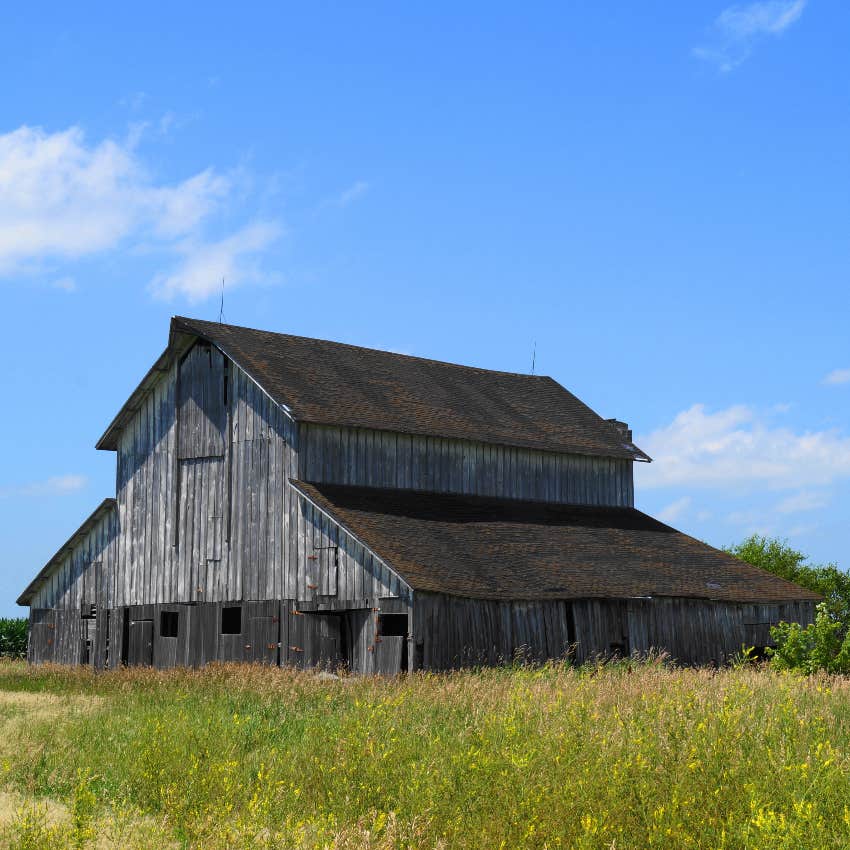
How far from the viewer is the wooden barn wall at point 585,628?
28.8 m

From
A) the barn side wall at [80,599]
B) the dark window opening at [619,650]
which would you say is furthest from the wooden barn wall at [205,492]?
the dark window opening at [619,650]

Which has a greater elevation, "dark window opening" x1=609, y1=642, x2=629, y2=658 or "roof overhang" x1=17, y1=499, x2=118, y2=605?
"roof overhang" x1=17, y1=499, x2=118, y2=605

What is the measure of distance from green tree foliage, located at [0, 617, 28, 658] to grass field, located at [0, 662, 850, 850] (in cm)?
3087

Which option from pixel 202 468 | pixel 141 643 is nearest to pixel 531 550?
pixel 202 468

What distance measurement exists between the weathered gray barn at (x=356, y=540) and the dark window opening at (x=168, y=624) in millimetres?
59

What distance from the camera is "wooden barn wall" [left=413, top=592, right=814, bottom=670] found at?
28.8 m

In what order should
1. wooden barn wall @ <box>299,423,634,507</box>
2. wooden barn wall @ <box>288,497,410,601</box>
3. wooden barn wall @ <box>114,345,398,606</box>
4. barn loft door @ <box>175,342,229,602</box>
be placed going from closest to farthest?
wooden barn wall @ <box>288,497,410,601</box> → wooden barn wall @ <box>114,345,398,606</box> → wooden barn wall @ <box>299,423,634,507</box> → barn loft door @ <box>175,342,229,602</box>

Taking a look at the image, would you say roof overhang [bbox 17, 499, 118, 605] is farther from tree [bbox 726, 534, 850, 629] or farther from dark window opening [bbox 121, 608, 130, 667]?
tree [bbox 726, 534, 850, 629]

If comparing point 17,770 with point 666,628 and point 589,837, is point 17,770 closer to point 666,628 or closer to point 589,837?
point 589,837

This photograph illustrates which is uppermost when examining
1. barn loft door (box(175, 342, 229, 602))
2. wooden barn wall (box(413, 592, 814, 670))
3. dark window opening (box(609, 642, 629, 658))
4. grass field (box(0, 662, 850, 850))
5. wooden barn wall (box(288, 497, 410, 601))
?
barn loft door (box(175, 342, 229, 602))

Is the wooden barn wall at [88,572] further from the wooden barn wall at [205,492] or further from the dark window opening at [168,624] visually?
the dark window opening at [168,624]

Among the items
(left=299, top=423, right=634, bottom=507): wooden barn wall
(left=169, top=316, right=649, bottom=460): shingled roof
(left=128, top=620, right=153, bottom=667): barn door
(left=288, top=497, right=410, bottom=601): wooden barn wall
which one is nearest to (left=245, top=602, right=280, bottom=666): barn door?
(left=288, top=497, right=410, bottom=601): wooden barn wall

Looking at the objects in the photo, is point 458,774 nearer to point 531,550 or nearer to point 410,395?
point 531,550

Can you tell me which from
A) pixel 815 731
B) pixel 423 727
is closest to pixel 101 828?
pixel 423 727
